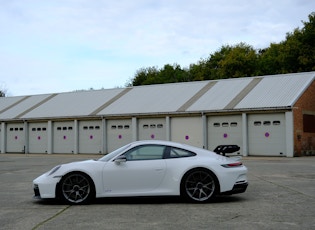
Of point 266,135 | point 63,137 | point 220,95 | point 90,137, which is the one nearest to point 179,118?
point 220,95

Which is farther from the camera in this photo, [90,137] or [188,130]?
[90,137]

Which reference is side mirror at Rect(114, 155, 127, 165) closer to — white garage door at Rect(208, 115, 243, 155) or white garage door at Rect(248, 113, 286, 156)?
white garage door at Rect(248, 113, 286, 156)

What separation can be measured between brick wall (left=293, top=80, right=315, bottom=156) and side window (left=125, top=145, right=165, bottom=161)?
21.4 meters

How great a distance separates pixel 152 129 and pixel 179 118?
2549 mm

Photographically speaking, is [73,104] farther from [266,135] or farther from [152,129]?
[266,135]

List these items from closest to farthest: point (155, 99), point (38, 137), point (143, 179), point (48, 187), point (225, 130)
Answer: point (143, 179), point (48, 187), point (225, 130), point (155, 99), point (38, 137)

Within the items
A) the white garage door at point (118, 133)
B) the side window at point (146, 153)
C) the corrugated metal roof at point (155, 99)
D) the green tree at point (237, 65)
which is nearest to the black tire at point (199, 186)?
the side window at point (146, 153)

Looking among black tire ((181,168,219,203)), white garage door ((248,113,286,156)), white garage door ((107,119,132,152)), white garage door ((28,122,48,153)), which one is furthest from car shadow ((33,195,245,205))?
white garage door ((28,122,48,153))

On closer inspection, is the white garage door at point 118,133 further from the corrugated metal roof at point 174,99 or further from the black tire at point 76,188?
the black tire at point 76,188

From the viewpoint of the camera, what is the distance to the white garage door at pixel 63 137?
38.3 m

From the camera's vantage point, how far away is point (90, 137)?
3731 centimetres

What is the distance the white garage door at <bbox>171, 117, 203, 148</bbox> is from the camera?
107ft

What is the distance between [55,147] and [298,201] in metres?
32.3

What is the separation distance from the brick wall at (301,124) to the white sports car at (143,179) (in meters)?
21.2
